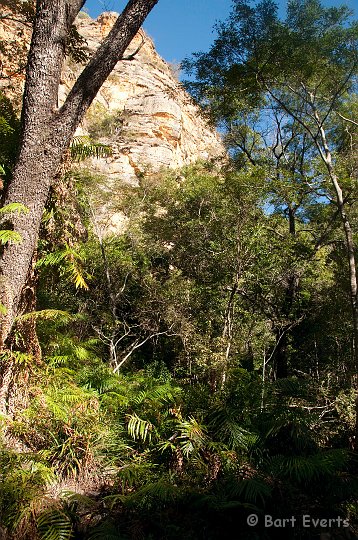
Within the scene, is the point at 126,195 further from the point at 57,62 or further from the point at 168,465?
the point at 168,465

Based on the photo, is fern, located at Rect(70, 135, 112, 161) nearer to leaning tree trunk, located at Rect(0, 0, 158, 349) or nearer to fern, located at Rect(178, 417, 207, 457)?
leaning tree trunk, located at Rect(0, 0, 158, 349)

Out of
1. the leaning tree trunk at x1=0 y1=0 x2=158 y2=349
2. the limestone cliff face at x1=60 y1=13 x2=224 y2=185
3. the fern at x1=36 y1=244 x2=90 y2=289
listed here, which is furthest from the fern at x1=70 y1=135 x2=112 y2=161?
the limestone cliff face at x1=60 y1=13 x2=224 y2=185

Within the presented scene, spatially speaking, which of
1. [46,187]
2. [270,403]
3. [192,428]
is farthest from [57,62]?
[270,403]

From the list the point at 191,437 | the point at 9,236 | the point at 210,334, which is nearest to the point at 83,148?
the point at 9,236

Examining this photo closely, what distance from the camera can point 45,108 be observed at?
4098 millimetres

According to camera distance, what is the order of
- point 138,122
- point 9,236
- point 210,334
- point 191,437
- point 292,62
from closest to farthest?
1. point 9,236
2. point 191,437
3. point 292,62
4. point 210,334
5. point 138,122

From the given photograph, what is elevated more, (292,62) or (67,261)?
(292,62)

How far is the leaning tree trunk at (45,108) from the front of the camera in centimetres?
400

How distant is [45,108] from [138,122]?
23.6 meters

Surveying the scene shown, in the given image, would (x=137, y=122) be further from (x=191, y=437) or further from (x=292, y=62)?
(x=191, y=437)

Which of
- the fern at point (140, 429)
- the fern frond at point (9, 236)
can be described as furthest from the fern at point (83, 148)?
the fern at point (140, 429)

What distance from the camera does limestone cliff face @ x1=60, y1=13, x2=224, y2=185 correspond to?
942 inches

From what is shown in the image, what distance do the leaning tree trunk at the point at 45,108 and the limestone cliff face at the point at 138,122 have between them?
17117mm

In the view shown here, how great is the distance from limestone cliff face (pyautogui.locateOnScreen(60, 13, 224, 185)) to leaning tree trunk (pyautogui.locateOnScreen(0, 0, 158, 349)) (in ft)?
56.2
